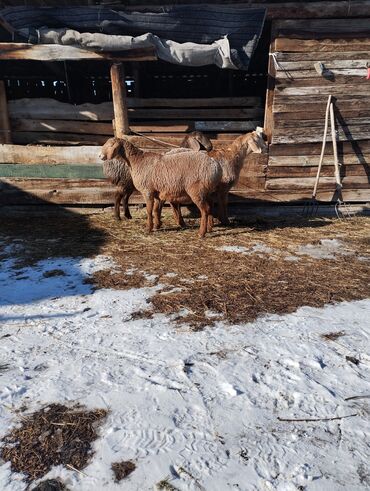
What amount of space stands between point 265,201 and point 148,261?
12.9 feet

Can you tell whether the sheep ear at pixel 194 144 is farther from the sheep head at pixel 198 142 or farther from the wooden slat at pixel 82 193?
→ the wooden slat at pixel 82 193

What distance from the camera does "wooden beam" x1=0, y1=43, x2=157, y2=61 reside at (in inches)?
255

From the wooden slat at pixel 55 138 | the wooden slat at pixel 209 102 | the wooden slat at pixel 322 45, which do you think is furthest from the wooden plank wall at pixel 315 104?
the wooden slat at pixel 55 138

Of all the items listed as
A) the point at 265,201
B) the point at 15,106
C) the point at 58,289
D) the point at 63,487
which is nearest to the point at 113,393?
the point at 63,487

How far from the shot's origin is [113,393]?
2551mm

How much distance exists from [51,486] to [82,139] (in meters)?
7.84

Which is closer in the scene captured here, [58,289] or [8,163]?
[58,289]

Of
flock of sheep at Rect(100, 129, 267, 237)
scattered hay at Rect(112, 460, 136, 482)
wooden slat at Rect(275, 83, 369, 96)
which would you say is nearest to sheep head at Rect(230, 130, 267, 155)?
flock of sheep at Rect(100, 129, 267, 237)

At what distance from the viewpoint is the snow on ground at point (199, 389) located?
1965 millimetres

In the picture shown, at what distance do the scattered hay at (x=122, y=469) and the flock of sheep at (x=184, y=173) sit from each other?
14.5 ft

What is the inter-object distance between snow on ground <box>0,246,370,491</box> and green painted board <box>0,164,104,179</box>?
4.36 meters

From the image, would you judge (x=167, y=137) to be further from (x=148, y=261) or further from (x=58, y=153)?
(x=148, y=261)

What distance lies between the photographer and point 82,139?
336 inches

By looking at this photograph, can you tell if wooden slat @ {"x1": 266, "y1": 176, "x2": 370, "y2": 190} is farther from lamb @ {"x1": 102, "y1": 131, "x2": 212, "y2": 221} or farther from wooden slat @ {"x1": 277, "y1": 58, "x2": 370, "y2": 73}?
wooden slat @ {"x1": 277, "y1": 58, "x2": 370, "y2": 73}
